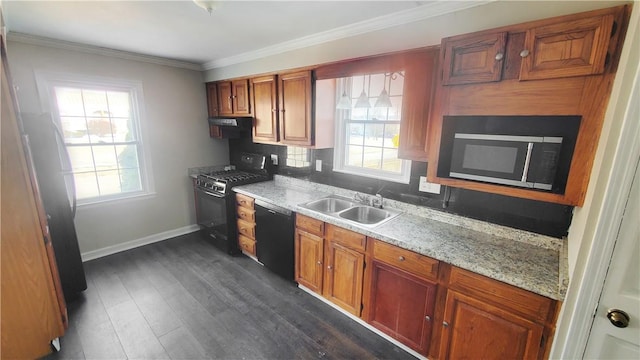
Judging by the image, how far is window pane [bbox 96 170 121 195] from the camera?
10.5 ft

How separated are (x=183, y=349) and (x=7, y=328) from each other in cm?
104

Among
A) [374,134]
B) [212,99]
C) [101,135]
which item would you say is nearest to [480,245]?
[374,134]

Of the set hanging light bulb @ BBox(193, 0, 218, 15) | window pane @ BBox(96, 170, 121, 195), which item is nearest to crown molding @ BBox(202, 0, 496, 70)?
hanging light bulb @ BBox(193, 0, 218, 15)

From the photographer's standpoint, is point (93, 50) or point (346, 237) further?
point (93, 50)

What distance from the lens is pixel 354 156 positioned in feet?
9.18

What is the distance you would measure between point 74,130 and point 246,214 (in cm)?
213

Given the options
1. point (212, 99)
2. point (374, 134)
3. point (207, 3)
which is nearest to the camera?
point (207, 3)

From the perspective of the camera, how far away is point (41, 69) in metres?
2.62

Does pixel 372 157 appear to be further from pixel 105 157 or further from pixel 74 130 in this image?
pixel 74 130

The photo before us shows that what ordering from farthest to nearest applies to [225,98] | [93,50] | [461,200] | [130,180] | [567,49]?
[225,98]
[130,180]
[93,50]
[461,200]
[567,49]

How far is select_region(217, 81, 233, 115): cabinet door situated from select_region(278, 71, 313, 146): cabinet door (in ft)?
3.23

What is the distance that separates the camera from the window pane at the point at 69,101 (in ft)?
9.19

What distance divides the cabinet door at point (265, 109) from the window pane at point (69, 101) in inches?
75.3

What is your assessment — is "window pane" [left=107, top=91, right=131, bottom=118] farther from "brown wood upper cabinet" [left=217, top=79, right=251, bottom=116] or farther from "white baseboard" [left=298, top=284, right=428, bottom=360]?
"white baseboard" [left=298, top=284, right=428, bottom=360]
